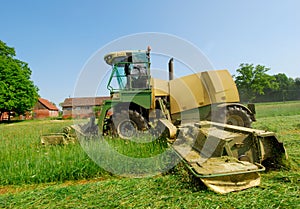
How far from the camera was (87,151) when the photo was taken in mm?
4027

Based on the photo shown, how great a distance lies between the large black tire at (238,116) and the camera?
5.86 meters

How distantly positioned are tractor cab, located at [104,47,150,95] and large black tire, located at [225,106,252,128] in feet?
8.43

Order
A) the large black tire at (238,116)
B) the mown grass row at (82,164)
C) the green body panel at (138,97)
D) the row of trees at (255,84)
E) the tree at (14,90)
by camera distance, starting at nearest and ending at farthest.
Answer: the mown grass row at (82,164), the large black tire at (238,116), the green body panel at (138,97), the tree at (14,90), the row of trees at (255,84)

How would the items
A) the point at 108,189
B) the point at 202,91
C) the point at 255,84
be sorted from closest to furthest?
1. the point at 108,189
2. the point at 202,91
3. the point at 255,84

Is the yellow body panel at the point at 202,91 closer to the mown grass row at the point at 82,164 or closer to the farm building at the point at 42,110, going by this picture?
the mown grass row at the point at 82,164

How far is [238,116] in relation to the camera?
594cm

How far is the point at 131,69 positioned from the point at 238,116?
3.60 meters

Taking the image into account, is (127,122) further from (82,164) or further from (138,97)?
(82,164)

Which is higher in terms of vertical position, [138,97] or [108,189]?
[138,97]

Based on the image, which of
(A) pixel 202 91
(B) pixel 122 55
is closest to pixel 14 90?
(B) pixel 122 55

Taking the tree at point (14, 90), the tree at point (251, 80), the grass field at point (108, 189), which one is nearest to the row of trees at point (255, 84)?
the tree at point (251, 80)

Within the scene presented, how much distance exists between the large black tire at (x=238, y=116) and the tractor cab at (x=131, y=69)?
2.57 m

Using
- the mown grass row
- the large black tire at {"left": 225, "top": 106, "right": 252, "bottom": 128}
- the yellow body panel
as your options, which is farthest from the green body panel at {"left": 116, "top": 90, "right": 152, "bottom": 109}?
the large black tire at {"left": 225, "top": 106, "right": 252, "bottom": 128}

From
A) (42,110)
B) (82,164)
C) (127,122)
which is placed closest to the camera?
(82,164)
